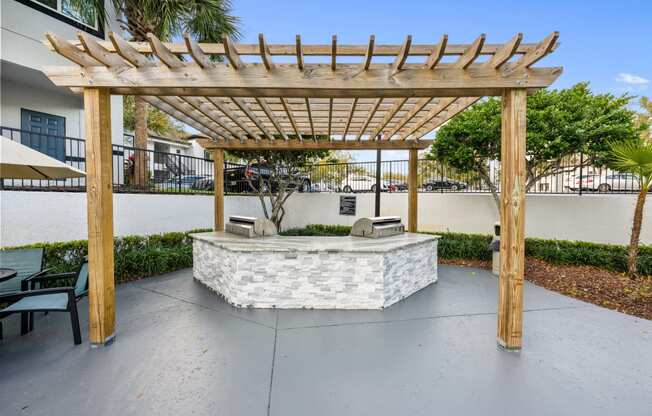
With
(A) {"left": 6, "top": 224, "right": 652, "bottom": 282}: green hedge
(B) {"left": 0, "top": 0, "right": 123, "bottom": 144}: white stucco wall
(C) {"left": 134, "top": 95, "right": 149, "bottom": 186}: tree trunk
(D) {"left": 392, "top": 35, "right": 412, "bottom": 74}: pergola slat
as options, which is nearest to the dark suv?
(C) {"left": 134, "top": 95, "right": 149, "bottom": 186}: tree trunk

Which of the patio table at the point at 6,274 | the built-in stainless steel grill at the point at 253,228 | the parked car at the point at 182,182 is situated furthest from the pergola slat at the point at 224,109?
the parked car at the point at 182,182

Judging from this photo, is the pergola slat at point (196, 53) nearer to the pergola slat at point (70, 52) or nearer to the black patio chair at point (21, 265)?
the pergola slat at point (70, 52)

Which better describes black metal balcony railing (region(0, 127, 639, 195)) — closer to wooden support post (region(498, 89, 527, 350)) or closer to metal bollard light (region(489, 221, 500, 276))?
metal bollard light (region(489, 221, 500, 276))

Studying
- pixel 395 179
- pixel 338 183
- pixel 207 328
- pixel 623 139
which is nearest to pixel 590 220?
pixel 623 139

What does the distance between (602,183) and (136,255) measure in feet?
32.0

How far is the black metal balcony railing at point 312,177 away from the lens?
21.9ft

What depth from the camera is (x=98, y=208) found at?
3.11 m

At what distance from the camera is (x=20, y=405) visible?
7.32 feet

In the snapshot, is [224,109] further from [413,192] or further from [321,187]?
[321,187]

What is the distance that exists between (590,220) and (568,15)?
717 cm

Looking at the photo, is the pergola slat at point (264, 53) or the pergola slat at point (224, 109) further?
the pergola slat at point (224, 109)

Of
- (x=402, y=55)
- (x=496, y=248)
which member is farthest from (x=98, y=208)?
(x=496, y=248)

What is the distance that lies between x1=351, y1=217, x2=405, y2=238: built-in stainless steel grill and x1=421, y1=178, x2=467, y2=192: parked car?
364 centimetres

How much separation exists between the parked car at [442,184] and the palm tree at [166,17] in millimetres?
7058
